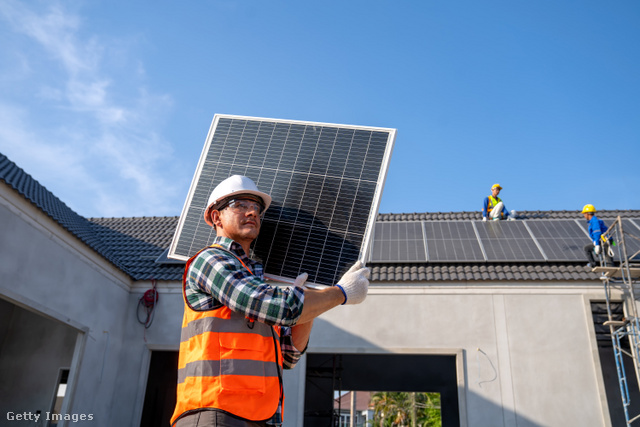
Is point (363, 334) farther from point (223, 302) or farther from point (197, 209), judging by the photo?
point (223, 302)

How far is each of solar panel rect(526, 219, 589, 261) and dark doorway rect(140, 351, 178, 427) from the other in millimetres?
8557

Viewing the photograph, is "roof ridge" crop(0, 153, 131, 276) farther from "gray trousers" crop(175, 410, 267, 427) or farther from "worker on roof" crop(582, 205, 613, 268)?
"worker on roof" crop(582, 205, 613, 268)

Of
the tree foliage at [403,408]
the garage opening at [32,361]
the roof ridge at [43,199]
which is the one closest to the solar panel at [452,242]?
the roof ridge at [43,199]

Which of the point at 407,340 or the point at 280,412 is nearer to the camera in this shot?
the point at 280,412

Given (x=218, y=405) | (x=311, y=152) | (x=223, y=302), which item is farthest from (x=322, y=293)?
(x=311, y=152)

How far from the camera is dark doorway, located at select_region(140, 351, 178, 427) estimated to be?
12.4 metres

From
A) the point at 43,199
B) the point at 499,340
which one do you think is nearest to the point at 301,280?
the point at 499,340

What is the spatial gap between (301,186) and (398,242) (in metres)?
8.10

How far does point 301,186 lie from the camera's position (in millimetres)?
5105

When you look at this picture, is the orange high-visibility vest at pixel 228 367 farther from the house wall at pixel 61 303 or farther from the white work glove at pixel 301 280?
the house wall at pixel 61 303

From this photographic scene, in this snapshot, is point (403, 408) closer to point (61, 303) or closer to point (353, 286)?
point (61, 303)

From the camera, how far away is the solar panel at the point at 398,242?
12.0 meters

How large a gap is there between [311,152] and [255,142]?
0.62 m

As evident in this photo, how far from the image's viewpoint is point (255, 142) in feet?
18.9
